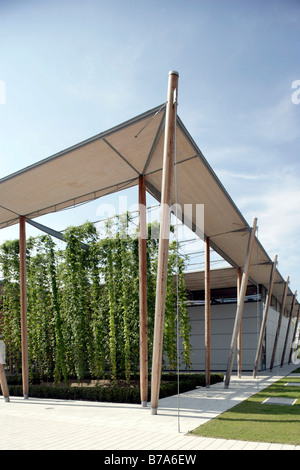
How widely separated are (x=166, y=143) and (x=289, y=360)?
28.9m

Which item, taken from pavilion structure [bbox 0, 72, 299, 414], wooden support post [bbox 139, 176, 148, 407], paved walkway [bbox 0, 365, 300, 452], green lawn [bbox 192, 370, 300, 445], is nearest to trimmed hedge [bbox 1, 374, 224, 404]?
paved walkway [bbox 0, 365, 300, 452]

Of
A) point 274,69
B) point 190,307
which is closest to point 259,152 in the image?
point 274,69

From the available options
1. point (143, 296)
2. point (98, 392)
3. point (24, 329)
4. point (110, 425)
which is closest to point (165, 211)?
point (143, 296)

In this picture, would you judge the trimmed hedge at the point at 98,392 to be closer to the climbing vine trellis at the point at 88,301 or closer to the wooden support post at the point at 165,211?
the climbing vine trellis at the point at 88,301

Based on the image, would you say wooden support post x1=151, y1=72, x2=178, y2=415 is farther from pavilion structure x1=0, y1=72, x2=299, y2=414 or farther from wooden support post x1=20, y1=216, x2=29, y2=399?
wooden support post x1=20, y1=216, x2=29, y2=399

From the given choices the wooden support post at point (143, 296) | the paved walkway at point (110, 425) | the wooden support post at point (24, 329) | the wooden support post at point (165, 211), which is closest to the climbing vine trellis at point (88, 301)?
the wooden support post at point (24, 329)

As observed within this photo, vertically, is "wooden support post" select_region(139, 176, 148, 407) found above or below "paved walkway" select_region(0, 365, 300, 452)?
above

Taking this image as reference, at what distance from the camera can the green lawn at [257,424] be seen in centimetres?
570

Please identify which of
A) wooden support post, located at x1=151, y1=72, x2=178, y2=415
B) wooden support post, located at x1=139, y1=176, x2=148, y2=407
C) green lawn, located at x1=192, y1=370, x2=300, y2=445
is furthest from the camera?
wooden support post, located at x1=139, y1=176, x2=148, y2=407

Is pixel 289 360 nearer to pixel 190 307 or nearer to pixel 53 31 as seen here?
pixel 190 307

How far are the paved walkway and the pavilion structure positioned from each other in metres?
0.78

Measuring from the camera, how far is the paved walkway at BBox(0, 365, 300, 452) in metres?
5.46

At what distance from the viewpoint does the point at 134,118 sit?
7.50m

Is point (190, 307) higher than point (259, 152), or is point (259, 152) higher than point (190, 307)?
point (259, 152)
